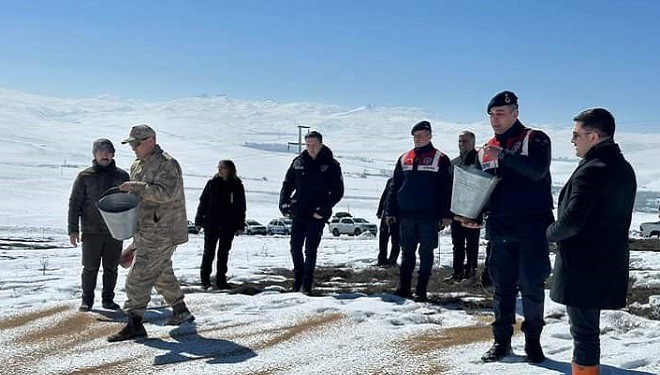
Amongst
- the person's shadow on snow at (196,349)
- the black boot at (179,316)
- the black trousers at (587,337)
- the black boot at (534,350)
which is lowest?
the person's shadow on snow at (196,349)

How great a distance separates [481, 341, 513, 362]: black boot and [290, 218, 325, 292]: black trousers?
3505 millimetres

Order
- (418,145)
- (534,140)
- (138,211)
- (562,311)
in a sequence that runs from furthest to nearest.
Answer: (418,145) → (562,311) → (138,211) → (534,140)

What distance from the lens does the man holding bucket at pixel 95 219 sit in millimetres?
7652

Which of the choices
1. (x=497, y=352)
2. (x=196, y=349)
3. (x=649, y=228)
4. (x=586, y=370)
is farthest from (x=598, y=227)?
(x=649, y=228)

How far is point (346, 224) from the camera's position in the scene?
141ft

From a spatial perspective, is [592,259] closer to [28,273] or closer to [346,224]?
[28,273]

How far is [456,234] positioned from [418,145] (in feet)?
7.84


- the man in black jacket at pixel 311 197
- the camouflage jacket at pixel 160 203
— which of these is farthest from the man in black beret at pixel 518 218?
the man in black jacket at pixel 311 197

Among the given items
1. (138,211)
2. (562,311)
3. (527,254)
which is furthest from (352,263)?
(527,254)

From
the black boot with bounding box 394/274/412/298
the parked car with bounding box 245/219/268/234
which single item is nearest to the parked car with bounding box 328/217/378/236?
the parked car with bounding box 245/219/268/234

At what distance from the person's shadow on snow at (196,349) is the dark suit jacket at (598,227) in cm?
254

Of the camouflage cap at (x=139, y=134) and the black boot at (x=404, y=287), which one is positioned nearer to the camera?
the camouflage cap at (x=139, y=134)

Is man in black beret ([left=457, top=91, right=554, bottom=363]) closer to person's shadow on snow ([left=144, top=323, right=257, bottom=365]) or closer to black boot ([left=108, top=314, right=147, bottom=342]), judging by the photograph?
person's shadow on snow ([left=144, top=323, right=257, bottom=365])

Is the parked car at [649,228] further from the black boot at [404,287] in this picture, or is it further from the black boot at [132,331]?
the black boot at [132,331]
